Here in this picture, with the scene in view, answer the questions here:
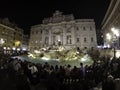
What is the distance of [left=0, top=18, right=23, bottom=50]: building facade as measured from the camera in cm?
6772

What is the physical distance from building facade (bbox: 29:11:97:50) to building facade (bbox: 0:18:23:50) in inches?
336

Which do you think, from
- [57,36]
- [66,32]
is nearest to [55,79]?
[66,32]

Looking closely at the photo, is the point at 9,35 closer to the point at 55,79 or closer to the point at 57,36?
the point at 57,36

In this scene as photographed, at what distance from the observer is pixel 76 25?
73.6 meters

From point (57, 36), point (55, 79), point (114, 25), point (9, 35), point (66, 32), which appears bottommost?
point (55, 79)

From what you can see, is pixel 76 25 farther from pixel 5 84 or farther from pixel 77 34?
pixel 5 84

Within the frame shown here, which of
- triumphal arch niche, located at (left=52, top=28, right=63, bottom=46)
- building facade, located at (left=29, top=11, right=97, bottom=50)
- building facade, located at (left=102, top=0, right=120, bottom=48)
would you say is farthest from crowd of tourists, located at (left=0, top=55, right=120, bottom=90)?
triumphal arch niche, located at (left=52, top=28, right=63, bottom=46)

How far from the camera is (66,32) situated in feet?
245

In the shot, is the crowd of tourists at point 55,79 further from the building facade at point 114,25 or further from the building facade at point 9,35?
the building facade at point 9,35

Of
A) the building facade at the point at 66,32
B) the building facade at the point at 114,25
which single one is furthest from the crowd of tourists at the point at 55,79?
the building facade at the point at 66,32

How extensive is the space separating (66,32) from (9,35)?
22.7 m

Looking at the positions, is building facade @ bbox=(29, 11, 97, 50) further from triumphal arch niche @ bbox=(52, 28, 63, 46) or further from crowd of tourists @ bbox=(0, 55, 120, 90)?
crowd of tourists @ bbox=(0, 55, 120, 90)

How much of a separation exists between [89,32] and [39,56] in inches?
1369

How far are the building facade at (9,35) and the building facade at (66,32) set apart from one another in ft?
28.0
